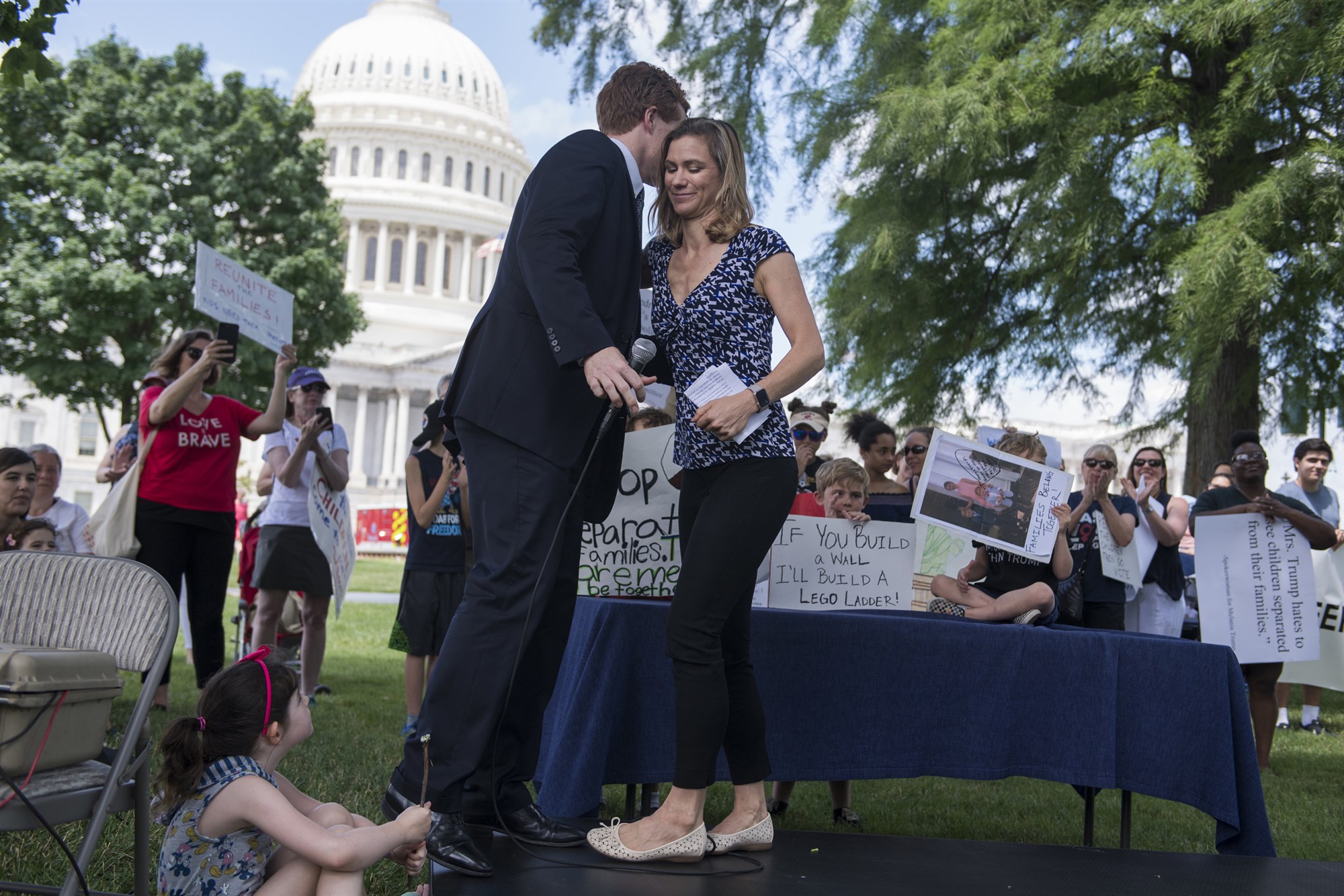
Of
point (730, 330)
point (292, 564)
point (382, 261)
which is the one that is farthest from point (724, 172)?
point (382, 261)

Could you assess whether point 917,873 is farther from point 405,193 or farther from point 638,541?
point 405,193

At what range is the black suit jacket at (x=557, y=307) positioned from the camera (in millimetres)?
3086

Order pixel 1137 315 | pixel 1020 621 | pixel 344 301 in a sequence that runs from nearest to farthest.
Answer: pixel 1020 621 → pixel 1137 315 → pixel 344 301

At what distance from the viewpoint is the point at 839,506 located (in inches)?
213

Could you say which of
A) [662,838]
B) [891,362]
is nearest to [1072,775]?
[662,838]

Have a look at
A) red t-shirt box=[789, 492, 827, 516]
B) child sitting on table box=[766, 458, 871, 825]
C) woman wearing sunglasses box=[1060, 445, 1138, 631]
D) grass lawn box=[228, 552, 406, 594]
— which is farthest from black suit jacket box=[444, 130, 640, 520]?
grass lawn box=[228, 552, 406, 594]

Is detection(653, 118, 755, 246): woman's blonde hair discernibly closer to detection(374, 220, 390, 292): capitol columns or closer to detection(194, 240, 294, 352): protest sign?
detection(194, 240, 294, 352): protest sign

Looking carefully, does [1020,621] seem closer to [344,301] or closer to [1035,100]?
[1035,100]

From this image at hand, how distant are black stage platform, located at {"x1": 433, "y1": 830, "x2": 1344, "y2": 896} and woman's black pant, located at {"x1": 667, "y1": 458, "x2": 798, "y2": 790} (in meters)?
0.33

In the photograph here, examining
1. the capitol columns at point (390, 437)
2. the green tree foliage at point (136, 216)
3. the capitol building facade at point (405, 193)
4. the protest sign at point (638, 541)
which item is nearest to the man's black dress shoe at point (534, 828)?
the protest sign at point (638, 541)

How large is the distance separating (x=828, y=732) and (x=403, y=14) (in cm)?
10701

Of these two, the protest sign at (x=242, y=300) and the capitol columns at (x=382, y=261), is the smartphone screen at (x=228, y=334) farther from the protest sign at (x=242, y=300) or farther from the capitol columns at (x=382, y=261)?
the capitol columns at (x=382, y=261)

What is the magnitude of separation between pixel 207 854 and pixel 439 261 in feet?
300

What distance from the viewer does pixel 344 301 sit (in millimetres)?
33188
